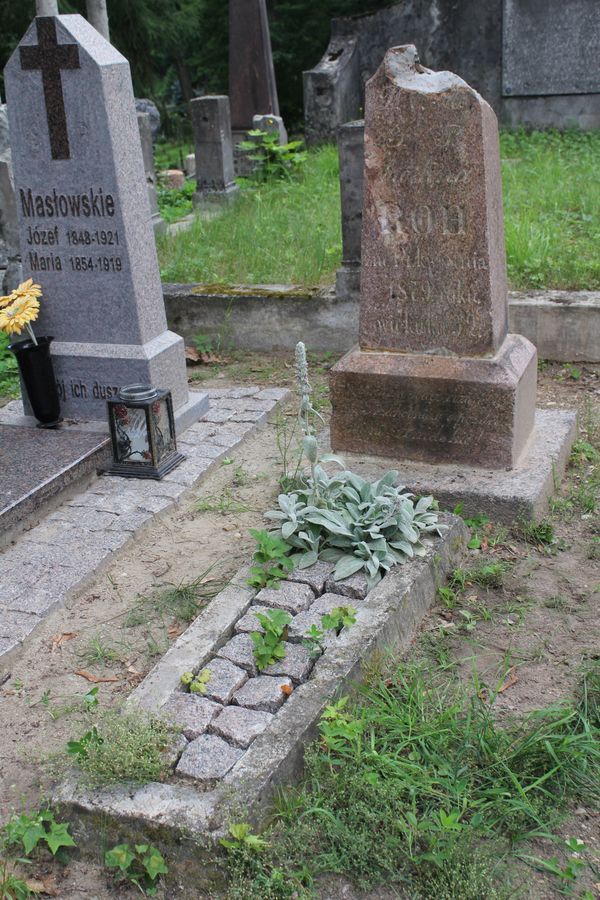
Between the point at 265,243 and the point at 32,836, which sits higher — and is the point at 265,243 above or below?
above

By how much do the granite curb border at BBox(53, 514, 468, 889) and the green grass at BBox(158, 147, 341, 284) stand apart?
12.7 ft

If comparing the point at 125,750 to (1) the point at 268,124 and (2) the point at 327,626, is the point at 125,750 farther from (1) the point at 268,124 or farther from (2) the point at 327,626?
(1) the point at 268,124

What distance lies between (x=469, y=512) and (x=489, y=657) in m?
0.93

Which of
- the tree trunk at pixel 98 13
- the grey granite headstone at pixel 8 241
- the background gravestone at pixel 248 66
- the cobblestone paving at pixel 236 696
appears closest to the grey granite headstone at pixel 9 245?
the grey granite headstone at pixel 8 241

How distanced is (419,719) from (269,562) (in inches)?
36.2

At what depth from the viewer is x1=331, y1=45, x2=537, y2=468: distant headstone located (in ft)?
12.2

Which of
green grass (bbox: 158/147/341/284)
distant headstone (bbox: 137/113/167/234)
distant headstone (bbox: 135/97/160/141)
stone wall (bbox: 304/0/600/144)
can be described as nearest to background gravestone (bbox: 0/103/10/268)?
green grass (bbox: 158/147/341/284)

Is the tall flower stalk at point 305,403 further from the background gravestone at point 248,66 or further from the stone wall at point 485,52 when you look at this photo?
the stone wall at point 485,52

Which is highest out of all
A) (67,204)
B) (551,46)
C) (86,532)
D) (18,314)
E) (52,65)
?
(551,46)

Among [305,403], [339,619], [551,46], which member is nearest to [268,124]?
[551,46]

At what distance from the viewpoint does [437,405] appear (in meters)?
3.98

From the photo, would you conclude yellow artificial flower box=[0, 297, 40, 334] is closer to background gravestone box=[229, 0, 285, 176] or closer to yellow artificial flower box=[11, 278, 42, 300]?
yellow artificial flower box=[11, 278, 42, 300]

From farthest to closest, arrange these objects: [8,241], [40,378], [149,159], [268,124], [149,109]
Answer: [149,109] → [268,124] → [149,159] → [8,241] → [40,378]

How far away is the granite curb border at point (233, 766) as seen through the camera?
2229mm
